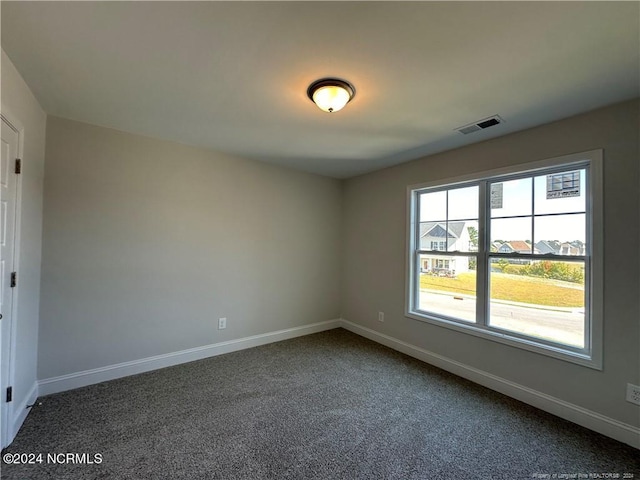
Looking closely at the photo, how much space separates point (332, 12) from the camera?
1294mm

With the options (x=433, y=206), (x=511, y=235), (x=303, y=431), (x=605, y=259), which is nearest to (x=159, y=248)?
(x=303, y=431)

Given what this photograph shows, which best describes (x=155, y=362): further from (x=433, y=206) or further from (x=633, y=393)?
(x=633, y=393)

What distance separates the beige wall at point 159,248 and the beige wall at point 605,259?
1253 millimetres

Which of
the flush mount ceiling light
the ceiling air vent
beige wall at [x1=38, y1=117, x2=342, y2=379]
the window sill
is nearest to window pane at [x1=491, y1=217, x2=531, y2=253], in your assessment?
the window sill

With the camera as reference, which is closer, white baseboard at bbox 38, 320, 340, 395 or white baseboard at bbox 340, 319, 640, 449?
white baseboard at bbox 340, 319, 640, 449

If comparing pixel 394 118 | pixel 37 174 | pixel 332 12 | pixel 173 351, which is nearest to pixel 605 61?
pixel 394 118

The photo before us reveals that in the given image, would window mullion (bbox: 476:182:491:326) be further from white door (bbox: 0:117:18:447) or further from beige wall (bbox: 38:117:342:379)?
white door (bbox: 0:117:18:447)

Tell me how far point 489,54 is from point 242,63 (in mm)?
1463

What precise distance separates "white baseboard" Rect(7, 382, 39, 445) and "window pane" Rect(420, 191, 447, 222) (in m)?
4.12

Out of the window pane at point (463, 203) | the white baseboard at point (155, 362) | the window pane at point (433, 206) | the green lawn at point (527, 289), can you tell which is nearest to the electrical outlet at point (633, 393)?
the green lawn at point (527, 289)

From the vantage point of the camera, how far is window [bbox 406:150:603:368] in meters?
2.22

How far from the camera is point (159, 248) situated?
2953mm

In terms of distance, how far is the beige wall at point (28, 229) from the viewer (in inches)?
74.0

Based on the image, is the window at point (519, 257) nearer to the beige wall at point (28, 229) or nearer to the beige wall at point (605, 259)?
the beige wall at point (605, 259)
